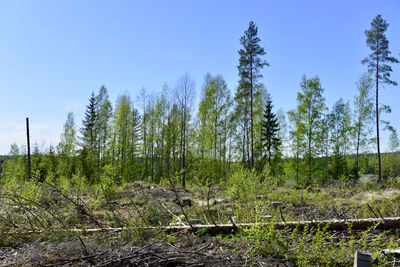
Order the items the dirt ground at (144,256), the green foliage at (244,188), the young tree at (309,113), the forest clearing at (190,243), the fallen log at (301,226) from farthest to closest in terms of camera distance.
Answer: the young tree at (309,113) < the green foliage at (244,188) < the fallen log at (301,226) < the forest clearing at (190,243) < the dirt ground at (144,256)

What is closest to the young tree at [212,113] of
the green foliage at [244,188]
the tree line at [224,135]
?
the tree line at [224,135]

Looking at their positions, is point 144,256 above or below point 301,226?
above

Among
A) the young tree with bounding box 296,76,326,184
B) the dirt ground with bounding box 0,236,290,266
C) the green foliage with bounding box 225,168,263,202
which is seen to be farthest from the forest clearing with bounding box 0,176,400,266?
the young tree with bounding box 296,76,326,184

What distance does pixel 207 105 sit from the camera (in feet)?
84.2

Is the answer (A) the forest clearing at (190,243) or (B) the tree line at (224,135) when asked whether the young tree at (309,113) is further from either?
(A) the forest clearing at (190,243)

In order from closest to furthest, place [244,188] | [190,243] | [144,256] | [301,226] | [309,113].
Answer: [144,256], [190,243], [301,226], [244,188], [309,113]

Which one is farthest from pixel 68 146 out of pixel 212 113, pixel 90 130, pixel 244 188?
pixel 244 188

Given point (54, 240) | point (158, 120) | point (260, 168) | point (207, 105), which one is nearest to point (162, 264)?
point (54, 240)

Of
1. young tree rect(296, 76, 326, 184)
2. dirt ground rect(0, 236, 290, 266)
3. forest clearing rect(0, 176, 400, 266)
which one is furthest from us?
young tree rect(296, 76, 326, 184)

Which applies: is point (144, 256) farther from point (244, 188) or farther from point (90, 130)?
point (90, 130)

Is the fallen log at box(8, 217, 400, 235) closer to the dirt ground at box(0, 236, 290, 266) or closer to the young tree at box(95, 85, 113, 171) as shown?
the dirt ground at box(0, 236, 290, 266)

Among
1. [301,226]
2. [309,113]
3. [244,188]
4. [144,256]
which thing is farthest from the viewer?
[309,113]

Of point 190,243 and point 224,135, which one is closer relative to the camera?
point 190,243

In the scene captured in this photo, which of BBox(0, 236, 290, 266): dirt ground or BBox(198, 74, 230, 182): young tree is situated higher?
BBox(198, 74, 230, 182): young tree
